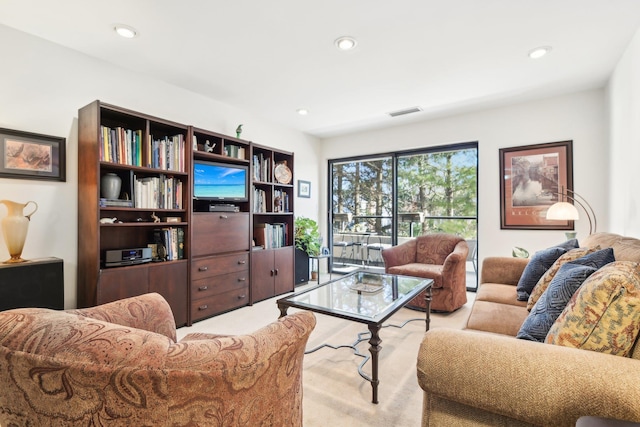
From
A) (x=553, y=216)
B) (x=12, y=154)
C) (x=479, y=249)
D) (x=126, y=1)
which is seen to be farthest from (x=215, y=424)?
(x=479, y=249)

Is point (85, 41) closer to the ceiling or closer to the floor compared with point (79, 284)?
closer to the ceiling

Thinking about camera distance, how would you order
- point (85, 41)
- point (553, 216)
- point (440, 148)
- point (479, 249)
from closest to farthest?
point (85, 41) → point (553, 216) → point (479, 249) → point (440, 148)

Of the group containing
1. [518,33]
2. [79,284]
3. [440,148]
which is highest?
[518,33]

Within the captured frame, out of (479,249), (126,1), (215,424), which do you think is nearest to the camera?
(215,424)

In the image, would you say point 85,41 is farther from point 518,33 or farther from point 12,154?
point 518,33

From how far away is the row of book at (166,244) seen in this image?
297 cm

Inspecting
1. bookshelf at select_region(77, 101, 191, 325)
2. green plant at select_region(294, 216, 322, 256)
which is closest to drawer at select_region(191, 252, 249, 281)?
bookshelf at select_region(77, 101, 191, 325)

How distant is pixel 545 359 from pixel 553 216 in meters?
2.84

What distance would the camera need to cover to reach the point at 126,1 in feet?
6.59

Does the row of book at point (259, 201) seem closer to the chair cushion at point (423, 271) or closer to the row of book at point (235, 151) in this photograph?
the row of book at point (235, 151)

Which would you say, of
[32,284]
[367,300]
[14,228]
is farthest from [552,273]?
[14,228]

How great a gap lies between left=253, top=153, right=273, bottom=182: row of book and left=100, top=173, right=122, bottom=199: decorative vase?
1.57 m

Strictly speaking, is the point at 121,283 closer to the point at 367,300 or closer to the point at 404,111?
the point at 367,300

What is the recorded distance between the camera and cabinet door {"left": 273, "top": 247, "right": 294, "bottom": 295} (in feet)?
13.3
